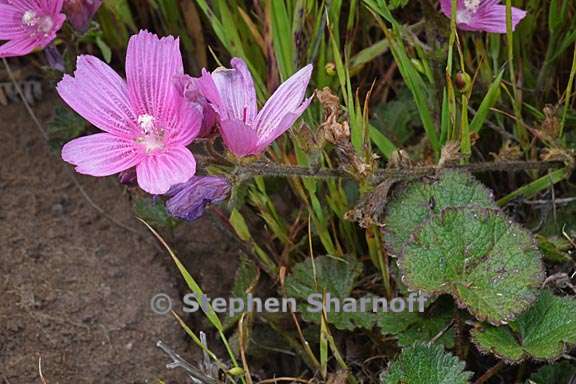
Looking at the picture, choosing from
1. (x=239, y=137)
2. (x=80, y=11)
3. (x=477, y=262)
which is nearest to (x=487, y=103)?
(x=477, y=262)

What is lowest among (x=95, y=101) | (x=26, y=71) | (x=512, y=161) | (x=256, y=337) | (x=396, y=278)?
(x=256, y=337)

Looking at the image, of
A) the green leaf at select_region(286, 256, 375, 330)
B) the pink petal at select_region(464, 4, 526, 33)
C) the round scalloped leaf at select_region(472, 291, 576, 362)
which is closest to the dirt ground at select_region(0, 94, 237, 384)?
the green leaf at select_region(286, 256, 375, 330)

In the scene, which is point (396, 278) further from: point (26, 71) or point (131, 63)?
point (26, 71)

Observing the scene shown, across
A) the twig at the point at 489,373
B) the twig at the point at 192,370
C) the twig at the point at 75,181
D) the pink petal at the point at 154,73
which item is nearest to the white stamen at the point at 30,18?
the twig at the point at 75,181

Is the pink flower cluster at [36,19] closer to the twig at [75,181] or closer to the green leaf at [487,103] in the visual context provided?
the twig at [75,181]

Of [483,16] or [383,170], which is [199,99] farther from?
[483,16]

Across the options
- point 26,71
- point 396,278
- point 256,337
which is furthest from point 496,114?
point 26,71
